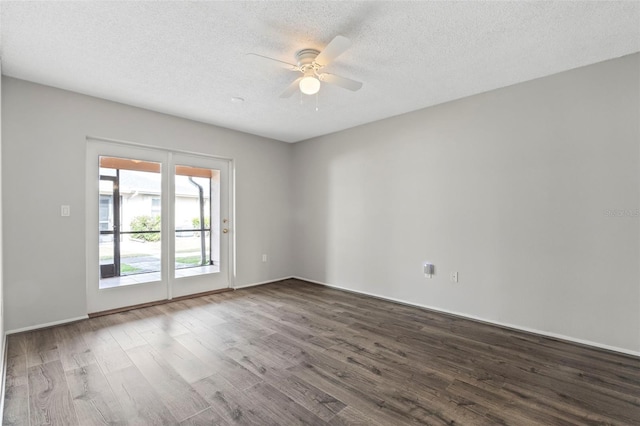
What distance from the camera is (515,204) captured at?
10.4 feet

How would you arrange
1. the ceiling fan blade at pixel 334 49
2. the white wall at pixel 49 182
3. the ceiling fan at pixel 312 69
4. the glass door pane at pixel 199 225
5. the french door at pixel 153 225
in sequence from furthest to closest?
the glass door pane at pixel 199 225 < the french door at pixel 153 225 < the white wall at pixel 49 182 < the ceiling fan at pixel 312 69 < the ceiling fan blade at pixel 334 49

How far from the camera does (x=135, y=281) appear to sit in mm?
3885

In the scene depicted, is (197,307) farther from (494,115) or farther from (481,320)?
(494,115)

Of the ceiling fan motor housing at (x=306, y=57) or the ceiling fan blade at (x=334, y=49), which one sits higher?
the ceiling fan motor housing at (x=306, y=57)

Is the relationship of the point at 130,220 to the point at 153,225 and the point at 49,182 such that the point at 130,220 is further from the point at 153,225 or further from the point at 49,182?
the point at 49,182

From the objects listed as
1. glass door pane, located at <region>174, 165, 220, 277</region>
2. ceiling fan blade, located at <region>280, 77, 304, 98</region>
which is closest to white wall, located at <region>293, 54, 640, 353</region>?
ceiling fan blade, located at <region>280, 77, 304, 98</region>

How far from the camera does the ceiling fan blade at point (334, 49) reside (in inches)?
78.4

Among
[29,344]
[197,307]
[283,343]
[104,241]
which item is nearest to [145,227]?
[104,241]

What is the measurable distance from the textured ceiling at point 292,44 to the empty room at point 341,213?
0.02 meters

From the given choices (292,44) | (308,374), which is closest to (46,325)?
(308,374)

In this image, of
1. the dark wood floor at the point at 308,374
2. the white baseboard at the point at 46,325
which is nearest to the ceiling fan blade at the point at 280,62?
the dark wood floor at the point at 308,374

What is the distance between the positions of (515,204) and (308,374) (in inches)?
107

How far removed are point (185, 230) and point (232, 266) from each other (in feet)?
3.20

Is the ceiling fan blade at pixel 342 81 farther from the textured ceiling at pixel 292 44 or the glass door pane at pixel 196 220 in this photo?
the glass door pane at pixel 196 220
